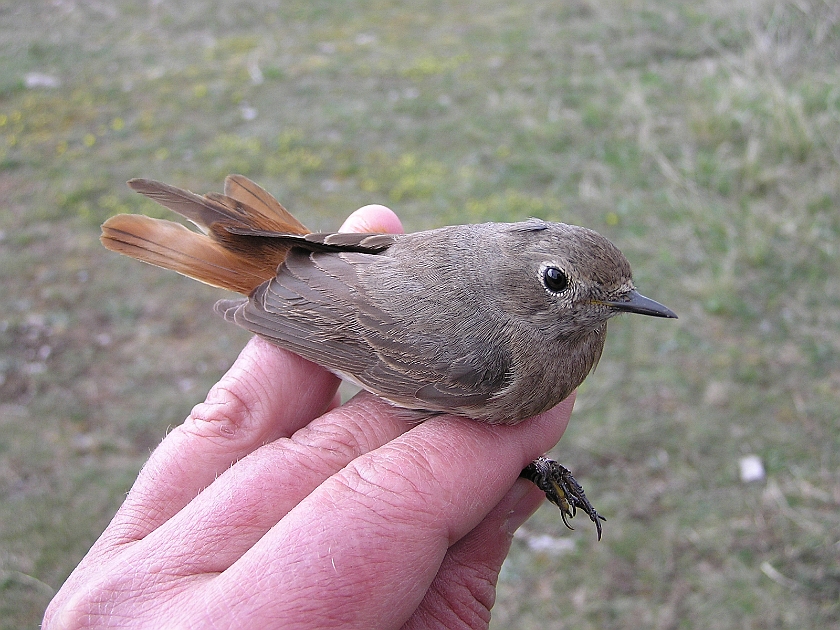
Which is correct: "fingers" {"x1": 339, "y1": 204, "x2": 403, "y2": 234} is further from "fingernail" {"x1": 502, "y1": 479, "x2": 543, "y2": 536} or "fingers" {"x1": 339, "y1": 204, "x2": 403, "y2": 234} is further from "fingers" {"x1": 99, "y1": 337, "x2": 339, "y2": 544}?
"fingernail" {"x1": 502, "y1": 479, "x2": 543, "y2": 536}

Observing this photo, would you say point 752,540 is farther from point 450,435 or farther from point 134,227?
point 134,227

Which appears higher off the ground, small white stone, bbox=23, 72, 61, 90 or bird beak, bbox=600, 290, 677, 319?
bird beak, bbox=600, 290, 677, 319

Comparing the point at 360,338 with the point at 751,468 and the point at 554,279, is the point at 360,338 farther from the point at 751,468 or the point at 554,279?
the point at 751,468

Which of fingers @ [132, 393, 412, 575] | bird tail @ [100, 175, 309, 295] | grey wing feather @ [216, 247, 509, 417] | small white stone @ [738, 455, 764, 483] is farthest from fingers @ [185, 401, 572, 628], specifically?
small white stone @ [738, 455, 764, 483]

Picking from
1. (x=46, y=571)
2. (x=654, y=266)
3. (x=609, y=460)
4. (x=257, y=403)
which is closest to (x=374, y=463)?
(x=257, y=403)

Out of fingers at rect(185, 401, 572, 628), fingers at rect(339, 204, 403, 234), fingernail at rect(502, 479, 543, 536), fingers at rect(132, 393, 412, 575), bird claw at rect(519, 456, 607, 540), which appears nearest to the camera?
fingers at rect(185, 401, 572, 628)

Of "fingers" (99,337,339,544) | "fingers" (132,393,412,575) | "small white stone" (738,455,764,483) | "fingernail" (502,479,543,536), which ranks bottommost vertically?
"small white stone" (738,455,764,483)

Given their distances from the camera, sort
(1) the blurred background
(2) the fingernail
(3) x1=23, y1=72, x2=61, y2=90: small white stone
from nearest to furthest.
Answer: (2) the fingernail → (1) the blurred background → (3) x1=23, y1=72, x2=61, y2=90: small white stone
